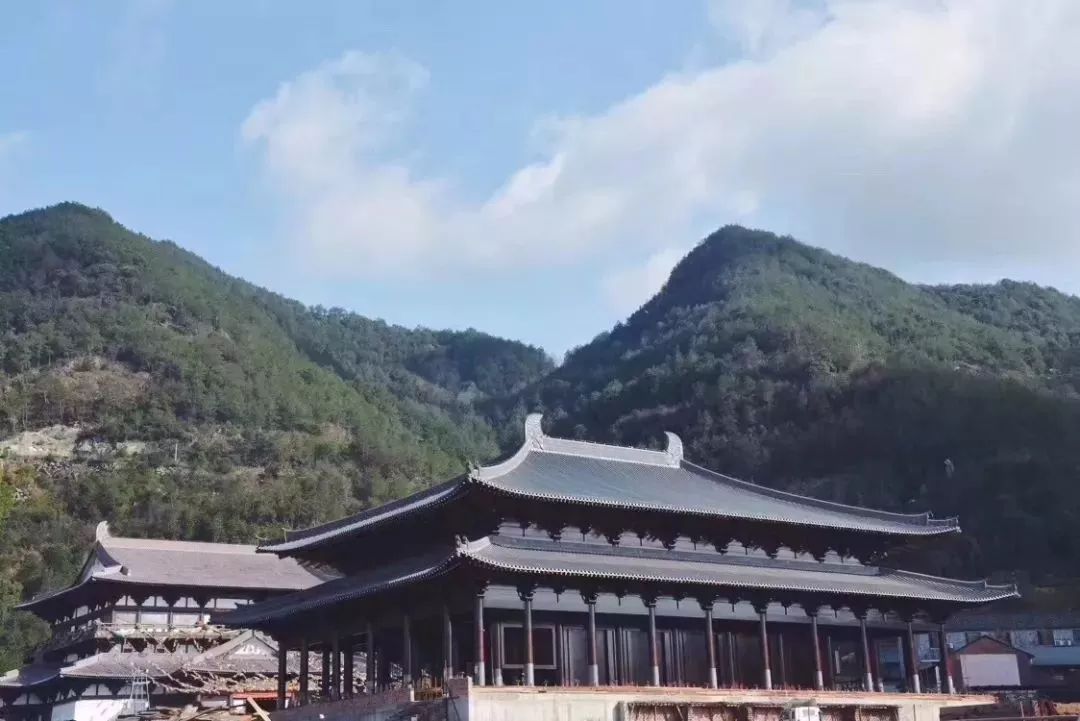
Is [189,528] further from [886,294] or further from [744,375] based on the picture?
[886,294]

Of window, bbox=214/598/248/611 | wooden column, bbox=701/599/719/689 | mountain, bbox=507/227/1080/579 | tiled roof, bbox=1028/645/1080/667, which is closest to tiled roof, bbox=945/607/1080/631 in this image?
tiled roof, bbox=1028/645/1080/667

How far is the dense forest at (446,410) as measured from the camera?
4122 inches

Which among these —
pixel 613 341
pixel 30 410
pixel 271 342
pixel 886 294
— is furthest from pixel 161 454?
pixel 886 294

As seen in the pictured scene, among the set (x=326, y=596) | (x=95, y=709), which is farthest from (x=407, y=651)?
(x=95, y=709)

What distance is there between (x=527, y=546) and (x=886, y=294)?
154 m

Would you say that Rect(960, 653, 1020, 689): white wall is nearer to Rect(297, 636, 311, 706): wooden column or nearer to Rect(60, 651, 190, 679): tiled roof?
Rect(297, 636, 311, 706): wooden column

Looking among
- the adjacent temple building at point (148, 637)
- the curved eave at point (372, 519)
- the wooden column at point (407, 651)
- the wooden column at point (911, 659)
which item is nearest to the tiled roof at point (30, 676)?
the adjacent temple building at point (148, 637)

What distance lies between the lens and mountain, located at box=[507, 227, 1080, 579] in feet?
342

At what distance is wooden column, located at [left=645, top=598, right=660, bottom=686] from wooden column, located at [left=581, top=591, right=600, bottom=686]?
5.45ft

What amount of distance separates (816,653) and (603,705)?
9389 mm

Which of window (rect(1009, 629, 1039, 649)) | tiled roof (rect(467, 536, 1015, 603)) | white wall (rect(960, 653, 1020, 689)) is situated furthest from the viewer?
window (rect(1009, 629, 1039, 649))

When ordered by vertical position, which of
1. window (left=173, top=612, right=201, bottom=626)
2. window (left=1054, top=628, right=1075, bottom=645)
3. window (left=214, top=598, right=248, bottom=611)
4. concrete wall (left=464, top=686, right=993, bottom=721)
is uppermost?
window (left=214, top=598, right=248, bottom=611)

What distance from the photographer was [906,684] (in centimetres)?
4344

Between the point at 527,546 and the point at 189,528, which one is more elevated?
the point at 189,528
